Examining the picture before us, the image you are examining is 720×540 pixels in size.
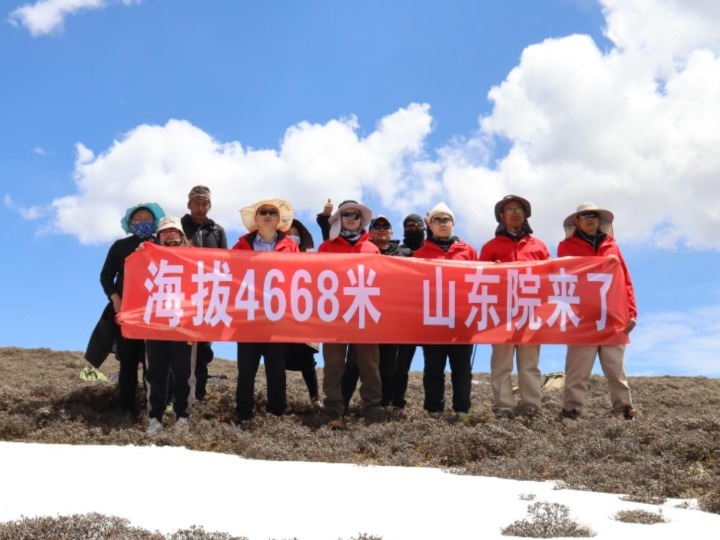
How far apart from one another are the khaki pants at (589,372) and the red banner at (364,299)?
147 millimetres

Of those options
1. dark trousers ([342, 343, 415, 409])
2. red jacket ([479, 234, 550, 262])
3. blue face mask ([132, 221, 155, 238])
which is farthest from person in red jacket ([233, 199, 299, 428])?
red jacket ([479, 234, 550, 262])

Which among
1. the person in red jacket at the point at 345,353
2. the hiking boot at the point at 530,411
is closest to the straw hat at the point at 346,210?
the person in red jacket at the point at 345,353

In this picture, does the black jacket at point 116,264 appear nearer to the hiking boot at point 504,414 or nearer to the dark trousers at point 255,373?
the dark trousers at point 255,373

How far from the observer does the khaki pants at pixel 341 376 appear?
358 inches

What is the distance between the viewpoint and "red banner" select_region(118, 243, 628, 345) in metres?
9.12

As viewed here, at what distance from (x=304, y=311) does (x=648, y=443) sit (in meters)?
4.18

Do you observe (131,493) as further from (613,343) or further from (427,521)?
(613,343)

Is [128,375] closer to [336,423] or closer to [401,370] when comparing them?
[336,423]

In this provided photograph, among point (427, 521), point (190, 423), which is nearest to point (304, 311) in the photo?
point (190, 423)

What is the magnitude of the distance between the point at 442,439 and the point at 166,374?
3332mm

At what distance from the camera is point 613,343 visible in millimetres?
9547

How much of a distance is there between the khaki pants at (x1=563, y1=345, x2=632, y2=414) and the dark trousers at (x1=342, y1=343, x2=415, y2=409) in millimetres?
2066

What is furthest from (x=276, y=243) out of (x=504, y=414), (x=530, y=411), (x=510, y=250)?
(x=530, y=411)

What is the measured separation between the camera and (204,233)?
9.73 m
